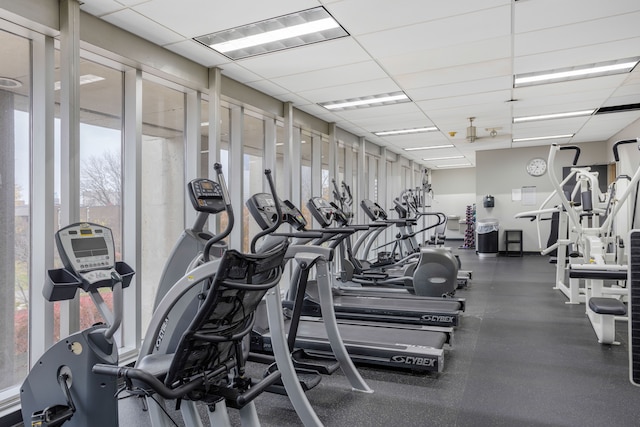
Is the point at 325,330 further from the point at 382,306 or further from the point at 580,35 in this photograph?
the point at 580,35

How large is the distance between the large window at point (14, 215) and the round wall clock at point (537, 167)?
1091cm

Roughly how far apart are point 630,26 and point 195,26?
3.71 m

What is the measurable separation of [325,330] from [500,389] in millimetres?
1379

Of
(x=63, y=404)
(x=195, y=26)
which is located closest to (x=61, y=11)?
(x=195, y=26)

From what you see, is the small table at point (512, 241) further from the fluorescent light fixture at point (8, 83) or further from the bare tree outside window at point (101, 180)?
the fluorescent light fixture at point (8, 83)

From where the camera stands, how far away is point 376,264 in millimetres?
6285

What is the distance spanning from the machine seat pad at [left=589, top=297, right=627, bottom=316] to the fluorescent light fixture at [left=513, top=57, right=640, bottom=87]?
8.52 ft

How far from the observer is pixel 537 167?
10805mm

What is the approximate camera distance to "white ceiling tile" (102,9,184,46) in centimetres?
326

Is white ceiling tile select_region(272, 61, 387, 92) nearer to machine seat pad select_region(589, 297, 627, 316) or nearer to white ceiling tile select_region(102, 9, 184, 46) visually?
white ceiling tile select_region(102, 9, 184, 46)

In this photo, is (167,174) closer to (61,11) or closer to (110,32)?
(110,32)

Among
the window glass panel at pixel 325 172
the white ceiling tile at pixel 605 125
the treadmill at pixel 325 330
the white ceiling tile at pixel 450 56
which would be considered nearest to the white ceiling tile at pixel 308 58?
the white ceiling tile at pixel 450 56

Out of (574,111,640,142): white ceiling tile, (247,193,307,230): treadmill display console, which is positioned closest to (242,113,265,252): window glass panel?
(247,193,307,230): treadmill display console

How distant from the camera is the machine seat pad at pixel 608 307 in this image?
11.3 ft
